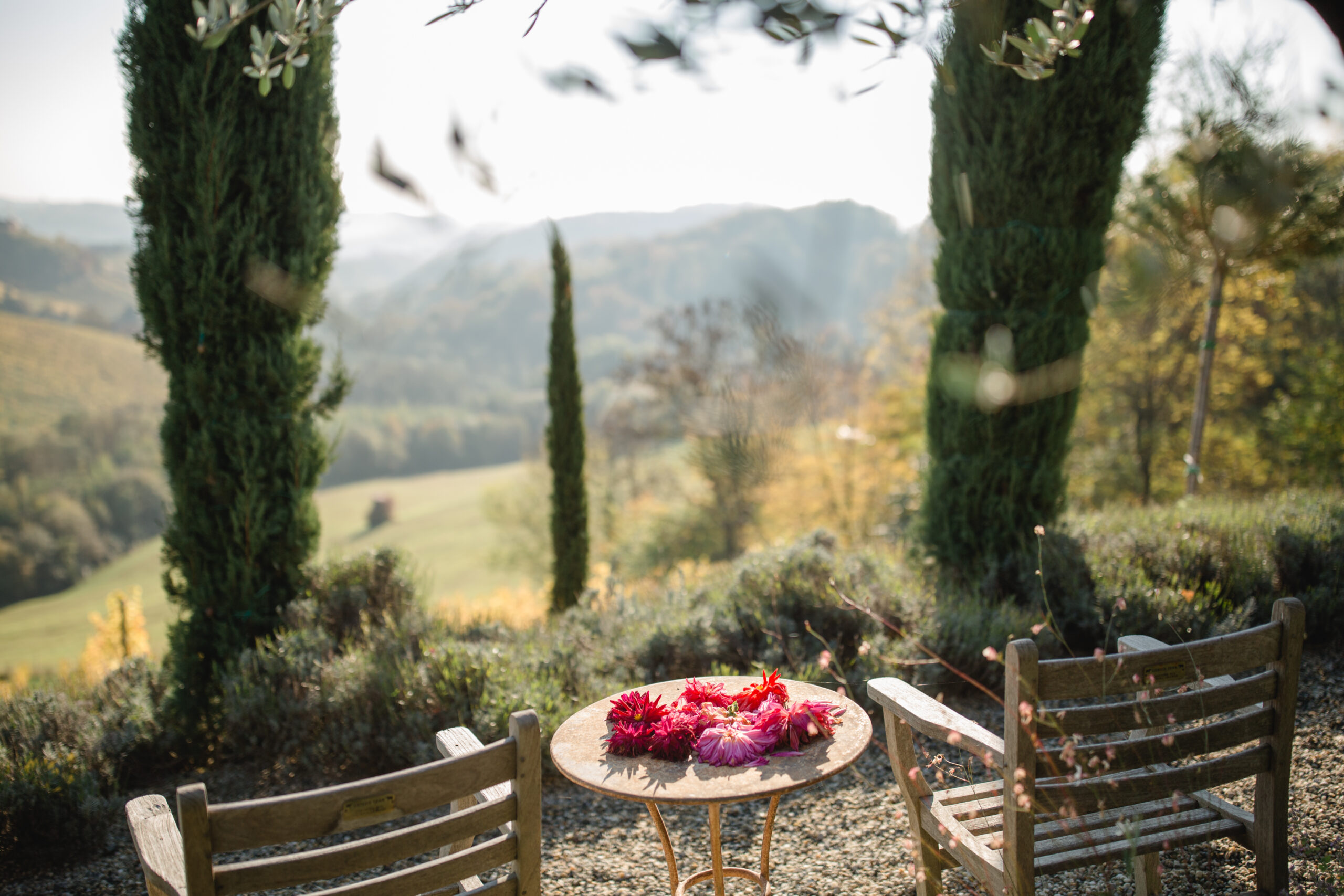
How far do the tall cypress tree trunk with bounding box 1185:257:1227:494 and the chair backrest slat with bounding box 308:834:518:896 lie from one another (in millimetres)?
6822

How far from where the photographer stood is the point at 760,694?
208cm

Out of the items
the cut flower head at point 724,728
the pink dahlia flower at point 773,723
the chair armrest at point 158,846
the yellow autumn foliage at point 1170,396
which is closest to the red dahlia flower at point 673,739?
the cut flower head at point 724,728

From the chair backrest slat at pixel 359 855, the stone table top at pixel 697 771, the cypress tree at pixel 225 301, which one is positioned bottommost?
the stone table top at pixel 697 771

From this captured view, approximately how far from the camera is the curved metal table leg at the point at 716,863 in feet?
6.58

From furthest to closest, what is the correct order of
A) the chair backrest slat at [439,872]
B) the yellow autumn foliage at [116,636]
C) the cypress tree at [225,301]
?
Answer: 1. the yellow autumn foliage at [116,636]
2. the cypress tree at [225,301]
3. the chair backrest slat at [439,872]

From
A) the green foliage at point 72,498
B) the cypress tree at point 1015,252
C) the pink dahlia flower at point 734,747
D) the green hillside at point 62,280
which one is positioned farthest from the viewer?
the green hillside at point 62,280

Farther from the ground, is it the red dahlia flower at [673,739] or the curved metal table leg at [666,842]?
the red dahlia flower at [673,739]

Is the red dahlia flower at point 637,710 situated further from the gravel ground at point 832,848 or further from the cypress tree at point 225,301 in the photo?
the cypress tree at point 225,301

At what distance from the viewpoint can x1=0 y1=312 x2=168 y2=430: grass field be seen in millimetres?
42062

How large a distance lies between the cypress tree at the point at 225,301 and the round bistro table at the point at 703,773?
3156mm

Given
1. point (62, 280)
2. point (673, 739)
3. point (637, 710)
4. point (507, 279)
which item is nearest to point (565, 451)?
point (637, 710)

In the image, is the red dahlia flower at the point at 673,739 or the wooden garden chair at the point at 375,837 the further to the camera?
the red dahlia flower at the point at 673,739

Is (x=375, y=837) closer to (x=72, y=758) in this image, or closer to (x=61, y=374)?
(x=72, y=758)

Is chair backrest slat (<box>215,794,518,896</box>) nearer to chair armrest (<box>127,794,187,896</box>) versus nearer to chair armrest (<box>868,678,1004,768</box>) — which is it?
chair armrest (<box>127,794,187,896</box>)
